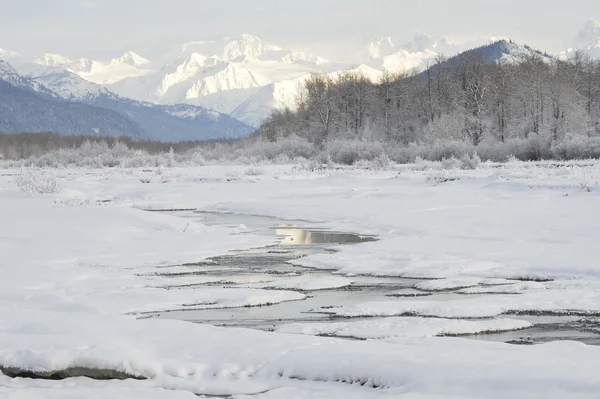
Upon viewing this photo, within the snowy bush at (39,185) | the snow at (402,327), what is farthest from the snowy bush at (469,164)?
the snow at (402,327)

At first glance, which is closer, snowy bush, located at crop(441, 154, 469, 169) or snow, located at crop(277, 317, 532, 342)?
snow, located at crop(277, 317, 532, 342)

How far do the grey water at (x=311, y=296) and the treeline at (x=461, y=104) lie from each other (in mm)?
42129

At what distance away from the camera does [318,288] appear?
12.3 m

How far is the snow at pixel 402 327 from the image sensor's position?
8914 mm

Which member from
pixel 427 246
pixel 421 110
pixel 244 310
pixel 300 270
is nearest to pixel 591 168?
pixel 427 246

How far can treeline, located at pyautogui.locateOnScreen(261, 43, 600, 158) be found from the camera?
6762 cm

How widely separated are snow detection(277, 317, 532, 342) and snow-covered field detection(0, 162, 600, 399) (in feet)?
0.08

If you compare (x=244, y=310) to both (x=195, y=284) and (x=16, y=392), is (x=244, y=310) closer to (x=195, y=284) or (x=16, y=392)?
(x=195, y=284)

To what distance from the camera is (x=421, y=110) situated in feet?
284

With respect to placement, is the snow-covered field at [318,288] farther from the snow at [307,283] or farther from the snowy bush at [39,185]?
the snowy bush at [39,185]

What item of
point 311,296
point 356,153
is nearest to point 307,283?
point 311,296

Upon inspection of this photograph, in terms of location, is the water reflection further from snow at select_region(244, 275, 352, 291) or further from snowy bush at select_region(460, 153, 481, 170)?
snowy bush at select_region(460, 153, 481, 170)

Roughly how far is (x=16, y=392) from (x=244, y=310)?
4.17 meters

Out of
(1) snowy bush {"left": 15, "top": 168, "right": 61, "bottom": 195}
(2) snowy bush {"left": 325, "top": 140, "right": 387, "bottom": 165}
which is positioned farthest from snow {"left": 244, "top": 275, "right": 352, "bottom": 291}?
(2) snowy bush {"left": 325, "top": 140, "right": 387, "bottom": 165}
